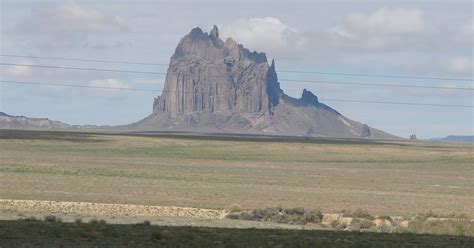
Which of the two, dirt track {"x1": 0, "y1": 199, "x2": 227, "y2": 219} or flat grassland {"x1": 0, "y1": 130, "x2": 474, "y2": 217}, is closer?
dirt track {"x1": 0, "y1": 199, "x2": 227, "y2": 219}

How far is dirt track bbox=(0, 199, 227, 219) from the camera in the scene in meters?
36.6

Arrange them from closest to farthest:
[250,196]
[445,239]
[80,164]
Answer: [445,239] → [250,196] → [80,164]

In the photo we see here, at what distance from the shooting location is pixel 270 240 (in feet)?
71.9

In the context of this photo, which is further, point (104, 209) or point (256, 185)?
point (256, 185)

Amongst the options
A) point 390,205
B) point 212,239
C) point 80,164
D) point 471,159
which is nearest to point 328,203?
point 390,205

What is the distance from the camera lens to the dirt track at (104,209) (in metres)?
36.6

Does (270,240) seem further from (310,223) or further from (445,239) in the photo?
(310,223)

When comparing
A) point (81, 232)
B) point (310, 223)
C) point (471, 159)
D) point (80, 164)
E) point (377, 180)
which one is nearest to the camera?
point (81, 232)

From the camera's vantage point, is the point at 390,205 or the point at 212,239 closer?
the point at 212,239

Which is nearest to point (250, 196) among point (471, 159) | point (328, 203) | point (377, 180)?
point (328, 203)

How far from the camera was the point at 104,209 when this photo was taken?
38375mm

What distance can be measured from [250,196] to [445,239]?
25441 mm

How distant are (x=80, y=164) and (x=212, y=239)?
5568 centimetres

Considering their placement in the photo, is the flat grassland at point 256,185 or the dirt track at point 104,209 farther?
the flat grassland at point 256,185
